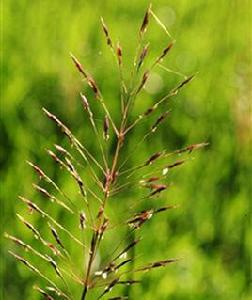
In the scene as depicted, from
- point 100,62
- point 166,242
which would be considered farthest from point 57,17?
point 166,242

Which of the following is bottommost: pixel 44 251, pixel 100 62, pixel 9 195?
pixel 44 251

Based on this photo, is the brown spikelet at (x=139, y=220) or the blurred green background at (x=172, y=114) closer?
the brown spikelet at (x=139, y=220)

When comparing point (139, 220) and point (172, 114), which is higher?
point (172, 114)

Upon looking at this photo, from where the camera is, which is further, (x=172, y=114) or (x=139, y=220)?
(x=172, y=114)

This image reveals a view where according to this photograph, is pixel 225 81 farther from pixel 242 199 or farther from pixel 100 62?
pixel 242 199

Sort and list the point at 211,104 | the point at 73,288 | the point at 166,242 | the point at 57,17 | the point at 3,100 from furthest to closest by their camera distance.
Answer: the point at 57,17 < the point at 211,104 < the point at 3,100 < the point at 166,242 < the point at 73,288

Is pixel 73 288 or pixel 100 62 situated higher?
pixel 100 62

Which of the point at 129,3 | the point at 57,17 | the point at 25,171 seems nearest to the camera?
the point at 25,171

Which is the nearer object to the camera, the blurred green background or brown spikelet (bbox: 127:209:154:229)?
brown spikelet (bbox: 127:209:154:229)
